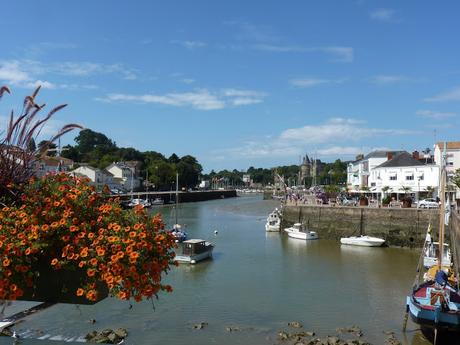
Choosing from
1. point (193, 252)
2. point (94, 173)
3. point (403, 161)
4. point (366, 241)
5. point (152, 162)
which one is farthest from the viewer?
point (152, 162)

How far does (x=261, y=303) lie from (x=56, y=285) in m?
18.4

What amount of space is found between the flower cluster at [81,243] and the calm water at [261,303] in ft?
22.0

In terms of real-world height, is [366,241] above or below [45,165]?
below

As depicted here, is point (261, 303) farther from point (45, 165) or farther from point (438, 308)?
point (45, 165)

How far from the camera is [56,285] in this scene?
16.8 feet

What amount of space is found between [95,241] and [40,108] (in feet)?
5.17

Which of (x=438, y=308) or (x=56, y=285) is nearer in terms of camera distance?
(x=56, y=285)

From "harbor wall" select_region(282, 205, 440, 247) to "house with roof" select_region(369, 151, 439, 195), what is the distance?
49.9 feet

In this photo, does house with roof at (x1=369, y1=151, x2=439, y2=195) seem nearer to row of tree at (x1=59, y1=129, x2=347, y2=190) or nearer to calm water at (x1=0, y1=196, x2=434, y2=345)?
calm water at (x1=0, y1=196, x2=434, y2=345)

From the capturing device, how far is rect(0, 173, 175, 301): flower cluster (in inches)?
189

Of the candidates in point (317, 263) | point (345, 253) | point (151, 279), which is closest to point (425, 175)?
point (345, 253)

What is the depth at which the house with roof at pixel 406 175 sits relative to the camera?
190ft

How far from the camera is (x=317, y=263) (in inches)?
1330

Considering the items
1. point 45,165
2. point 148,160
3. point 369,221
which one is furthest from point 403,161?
point 148,160
